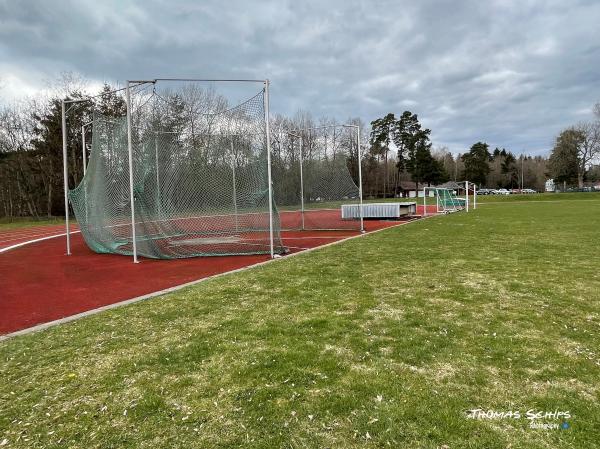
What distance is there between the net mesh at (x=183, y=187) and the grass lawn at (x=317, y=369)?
184 inches

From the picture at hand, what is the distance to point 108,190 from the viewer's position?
10125mm

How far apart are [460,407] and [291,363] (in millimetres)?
1229

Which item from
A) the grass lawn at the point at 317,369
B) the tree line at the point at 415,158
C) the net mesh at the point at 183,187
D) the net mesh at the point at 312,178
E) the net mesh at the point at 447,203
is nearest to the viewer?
the grass lawn at the point at 317,369

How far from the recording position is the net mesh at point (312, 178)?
15.9 metres

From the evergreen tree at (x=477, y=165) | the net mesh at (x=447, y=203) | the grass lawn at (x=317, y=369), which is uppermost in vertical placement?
the evergreen tree at (x=477, y=165)

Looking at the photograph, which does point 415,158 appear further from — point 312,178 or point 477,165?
point 312,178

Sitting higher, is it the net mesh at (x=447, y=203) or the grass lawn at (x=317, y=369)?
the net mesh at (x=447, y=203)

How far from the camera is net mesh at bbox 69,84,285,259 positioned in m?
9.77

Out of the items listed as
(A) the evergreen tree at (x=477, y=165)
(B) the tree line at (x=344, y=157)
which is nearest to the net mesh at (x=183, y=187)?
(B) the tree line at (x=344, y=157)

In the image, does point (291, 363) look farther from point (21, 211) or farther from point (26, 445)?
point (21, 211)

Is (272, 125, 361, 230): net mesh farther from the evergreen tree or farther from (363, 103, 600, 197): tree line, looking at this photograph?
the evergreen tree

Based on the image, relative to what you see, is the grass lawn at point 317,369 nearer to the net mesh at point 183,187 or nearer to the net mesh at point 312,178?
the net mesh at point 183,187

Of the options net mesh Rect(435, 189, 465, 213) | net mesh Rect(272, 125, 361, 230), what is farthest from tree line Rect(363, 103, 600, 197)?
net mesh Rect(272, 125, 361, 230)

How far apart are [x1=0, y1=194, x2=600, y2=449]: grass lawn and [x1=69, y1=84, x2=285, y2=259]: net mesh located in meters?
4.66
